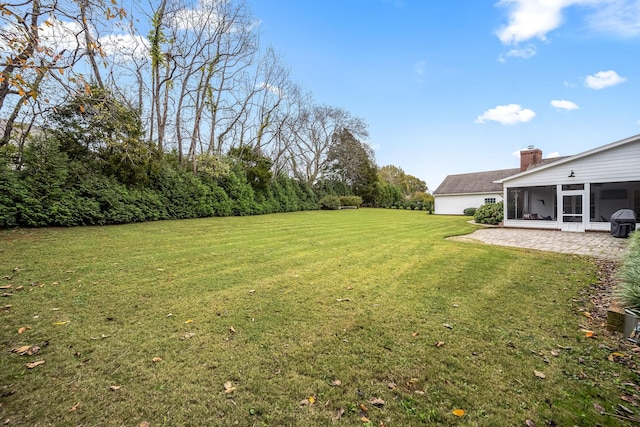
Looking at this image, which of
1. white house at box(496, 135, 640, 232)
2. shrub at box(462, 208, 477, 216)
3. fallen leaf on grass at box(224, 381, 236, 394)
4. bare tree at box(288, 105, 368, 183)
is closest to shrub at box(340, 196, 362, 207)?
bare tree at box(288, 105, 368, 183)

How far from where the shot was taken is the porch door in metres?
13.7

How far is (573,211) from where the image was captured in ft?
45.8

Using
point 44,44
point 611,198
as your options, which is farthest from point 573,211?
point 44,44

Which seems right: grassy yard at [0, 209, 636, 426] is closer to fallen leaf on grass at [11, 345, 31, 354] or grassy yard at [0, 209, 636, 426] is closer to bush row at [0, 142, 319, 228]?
fallen leaf on grass at [11, 345, 31, 354]

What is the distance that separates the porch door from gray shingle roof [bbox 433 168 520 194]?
13.6 m

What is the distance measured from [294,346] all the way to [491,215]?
1826 centimetres

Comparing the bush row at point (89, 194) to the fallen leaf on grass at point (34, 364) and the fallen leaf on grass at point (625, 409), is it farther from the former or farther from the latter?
the fallen leaf on grass at point (625, 409)

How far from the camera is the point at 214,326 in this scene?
3.34 metres

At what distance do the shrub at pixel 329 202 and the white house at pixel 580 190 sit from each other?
17.1 meters

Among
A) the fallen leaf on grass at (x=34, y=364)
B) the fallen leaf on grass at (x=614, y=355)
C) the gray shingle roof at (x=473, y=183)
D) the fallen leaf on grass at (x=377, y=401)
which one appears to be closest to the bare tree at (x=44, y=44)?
the fallen leaf on grass at (x=34, y=364)

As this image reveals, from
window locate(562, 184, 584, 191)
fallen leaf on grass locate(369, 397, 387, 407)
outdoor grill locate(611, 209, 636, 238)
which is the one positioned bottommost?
fallen leaf on grass locate(369, 397, 387, 407)

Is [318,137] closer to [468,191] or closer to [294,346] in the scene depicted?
[468,191]

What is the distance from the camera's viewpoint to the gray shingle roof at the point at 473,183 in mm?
28098

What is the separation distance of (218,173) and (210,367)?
16.1 metres
